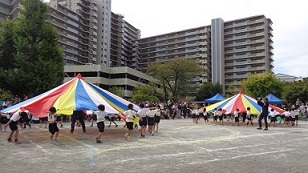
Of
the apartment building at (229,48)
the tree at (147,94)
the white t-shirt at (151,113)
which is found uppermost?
the apartment building at (229,48)

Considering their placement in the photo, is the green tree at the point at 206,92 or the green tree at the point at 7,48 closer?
the green tree at the point at 7,48

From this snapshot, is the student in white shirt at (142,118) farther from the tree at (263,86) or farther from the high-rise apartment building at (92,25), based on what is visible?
the high-rise apartment building at (92,25)

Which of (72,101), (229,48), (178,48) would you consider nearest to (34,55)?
(72,101)

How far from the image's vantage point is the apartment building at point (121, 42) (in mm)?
96188

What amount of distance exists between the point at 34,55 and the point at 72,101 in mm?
→ 11468

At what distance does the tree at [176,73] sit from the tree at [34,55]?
2526 centimetres

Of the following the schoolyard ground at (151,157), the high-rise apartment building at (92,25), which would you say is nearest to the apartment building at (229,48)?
the high-rise apartment building at (92,25)

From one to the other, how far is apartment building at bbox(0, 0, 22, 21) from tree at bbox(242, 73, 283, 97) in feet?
150

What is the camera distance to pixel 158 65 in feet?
159

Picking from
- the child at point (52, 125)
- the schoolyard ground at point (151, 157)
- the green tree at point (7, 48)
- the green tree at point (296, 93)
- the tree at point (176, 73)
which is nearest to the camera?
the schoolyard ground at point (151, 157)

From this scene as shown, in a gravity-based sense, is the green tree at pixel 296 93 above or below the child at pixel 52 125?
above

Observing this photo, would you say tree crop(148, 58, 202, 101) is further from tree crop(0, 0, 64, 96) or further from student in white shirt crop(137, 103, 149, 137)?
student in white shirt crop(137, 103, 149, 137)

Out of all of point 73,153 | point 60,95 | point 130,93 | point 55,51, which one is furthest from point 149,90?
point 73,153

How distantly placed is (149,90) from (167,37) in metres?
48.1
